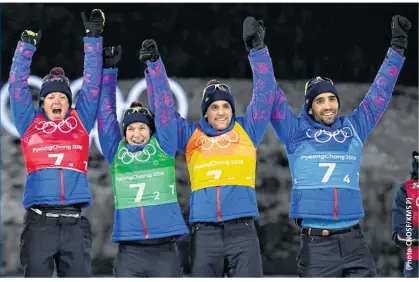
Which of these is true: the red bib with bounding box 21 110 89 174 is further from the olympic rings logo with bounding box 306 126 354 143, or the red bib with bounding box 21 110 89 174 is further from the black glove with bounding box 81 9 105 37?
the olympic rings logo with bounding box 306 126 354 143

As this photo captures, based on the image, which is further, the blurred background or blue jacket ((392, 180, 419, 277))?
the blurred background

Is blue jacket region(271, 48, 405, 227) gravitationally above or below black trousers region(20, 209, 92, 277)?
above

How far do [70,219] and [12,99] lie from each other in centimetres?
102

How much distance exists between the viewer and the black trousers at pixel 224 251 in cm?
612

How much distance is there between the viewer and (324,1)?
9133 millimetres

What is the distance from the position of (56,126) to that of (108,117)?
391 millimetres

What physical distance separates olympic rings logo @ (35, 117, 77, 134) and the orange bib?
887 millimetres

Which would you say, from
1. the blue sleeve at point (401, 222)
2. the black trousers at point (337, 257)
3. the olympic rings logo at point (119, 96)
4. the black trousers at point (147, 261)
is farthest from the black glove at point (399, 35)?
the olympic rings logo at point (119, 96)

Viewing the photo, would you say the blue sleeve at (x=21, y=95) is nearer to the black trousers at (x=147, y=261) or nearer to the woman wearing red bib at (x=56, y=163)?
the woman wearing red bib at (x=56, y=163)

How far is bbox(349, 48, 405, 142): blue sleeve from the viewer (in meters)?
6.58

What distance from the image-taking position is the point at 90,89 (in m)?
6.65

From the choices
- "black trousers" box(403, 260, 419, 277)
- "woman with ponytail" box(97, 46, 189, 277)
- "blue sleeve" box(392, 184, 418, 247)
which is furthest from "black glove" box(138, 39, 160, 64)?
"black trousers" box(403, 260, 419, 277)

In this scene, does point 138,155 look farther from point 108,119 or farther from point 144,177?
point 108,119

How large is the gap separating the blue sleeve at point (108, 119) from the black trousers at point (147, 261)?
740mm
